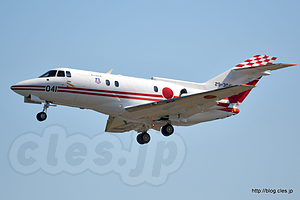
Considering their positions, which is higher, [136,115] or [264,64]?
[264,64]

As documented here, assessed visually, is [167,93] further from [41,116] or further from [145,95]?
[41,116]

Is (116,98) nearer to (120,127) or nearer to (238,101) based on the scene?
(120,127)

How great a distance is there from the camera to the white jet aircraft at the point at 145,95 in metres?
26.0

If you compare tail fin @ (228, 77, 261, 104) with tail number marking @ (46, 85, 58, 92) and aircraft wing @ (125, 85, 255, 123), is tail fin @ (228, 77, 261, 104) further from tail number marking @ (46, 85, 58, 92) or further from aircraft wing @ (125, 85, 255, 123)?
tail number marking @ (46, 85, 58, 92)

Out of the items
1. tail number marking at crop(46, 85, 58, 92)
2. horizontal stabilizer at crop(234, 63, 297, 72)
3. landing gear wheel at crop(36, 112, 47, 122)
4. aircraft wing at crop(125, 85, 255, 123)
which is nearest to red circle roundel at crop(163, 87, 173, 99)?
aircraft wing at crop(125, 85, 255, 123)

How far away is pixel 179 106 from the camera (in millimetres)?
27500

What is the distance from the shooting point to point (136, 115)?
2820 centimetres

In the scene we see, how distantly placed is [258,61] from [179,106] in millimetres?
8244

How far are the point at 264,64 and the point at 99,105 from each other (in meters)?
13.1

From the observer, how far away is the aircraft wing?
25.9 meters

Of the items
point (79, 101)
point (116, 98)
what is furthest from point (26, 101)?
point (116, 98)

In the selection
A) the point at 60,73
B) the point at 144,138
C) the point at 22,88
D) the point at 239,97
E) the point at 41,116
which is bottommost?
the point at 41,116

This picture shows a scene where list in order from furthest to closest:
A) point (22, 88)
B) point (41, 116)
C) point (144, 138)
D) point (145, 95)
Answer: point (144, 138) → point (145, 95) → point (41, 116) → point (22, 88)

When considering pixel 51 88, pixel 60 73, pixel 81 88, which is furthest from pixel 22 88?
pixel 81 88
